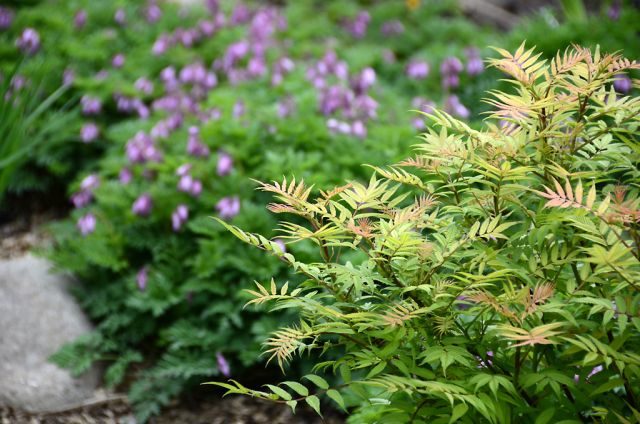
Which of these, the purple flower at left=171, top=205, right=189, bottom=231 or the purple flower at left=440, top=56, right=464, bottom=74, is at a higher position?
the purple flower at left=440, top=56, right=464, bottom=74

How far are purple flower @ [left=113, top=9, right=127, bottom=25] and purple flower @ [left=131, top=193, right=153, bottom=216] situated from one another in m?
2.59

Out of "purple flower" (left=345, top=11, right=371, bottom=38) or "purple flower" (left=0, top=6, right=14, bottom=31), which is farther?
"purple flower" (left=345, top=11, right=371, bottom=38)

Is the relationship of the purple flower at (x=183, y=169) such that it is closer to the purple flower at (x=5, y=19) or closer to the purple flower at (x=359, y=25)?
the purple flower at (x=5, y=19)

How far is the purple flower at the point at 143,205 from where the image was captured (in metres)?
3.67

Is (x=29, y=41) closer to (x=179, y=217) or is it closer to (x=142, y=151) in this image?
(x=142, y=151)

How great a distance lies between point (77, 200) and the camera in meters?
3.94

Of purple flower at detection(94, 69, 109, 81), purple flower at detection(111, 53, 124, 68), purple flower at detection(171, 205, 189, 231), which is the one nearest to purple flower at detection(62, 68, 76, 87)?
purple flower at detection(94, 69, 109, 81)

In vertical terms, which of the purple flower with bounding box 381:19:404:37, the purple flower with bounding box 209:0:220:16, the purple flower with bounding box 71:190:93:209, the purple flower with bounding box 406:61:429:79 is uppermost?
the purple flower with bounding box 209:0:220:16

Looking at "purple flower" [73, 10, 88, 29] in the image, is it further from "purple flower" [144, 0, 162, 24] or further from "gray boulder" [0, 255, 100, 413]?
"gray boulder" [0, 255, 100, 413]

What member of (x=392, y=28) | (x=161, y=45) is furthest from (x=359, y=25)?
(x=161, y=45)

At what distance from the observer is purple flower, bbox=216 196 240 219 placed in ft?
11.4

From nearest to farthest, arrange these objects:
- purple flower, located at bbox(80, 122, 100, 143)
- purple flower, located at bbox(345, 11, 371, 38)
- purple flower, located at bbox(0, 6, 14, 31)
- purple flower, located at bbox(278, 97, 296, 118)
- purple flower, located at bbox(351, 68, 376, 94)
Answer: purple flower, located at bbox(278, 97, 296, 118), purple flower, located at bbox(351, 68, 376, 94), purple flower, located at bbox(80, 122, 100, 143), purple flower, located at bbox(0, 6, 14, 31), purple flower, located at bbox(345, 11, 371, 38)

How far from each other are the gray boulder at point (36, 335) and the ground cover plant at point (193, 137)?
11cm

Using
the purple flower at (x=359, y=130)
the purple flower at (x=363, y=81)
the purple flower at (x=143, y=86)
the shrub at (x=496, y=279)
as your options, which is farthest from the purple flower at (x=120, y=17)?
the shrub at (x=496, y=279)
